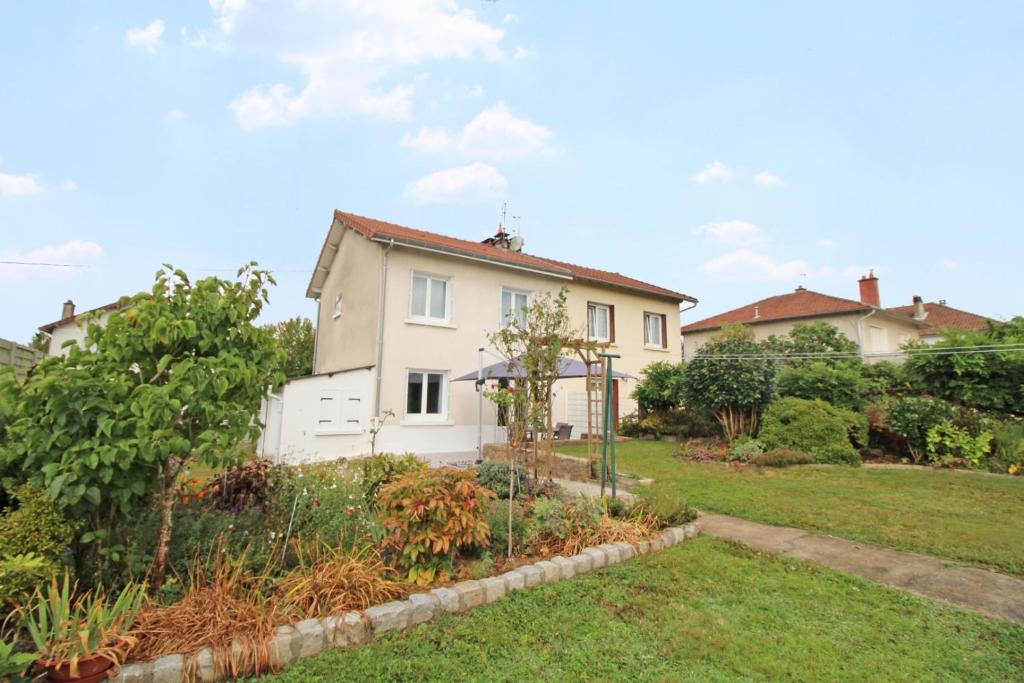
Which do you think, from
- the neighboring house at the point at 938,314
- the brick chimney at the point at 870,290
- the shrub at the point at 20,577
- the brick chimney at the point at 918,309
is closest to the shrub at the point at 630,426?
the shrub at the point at 20,577

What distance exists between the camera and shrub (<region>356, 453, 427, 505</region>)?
514 centimetres

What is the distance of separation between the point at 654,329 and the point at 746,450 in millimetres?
9208

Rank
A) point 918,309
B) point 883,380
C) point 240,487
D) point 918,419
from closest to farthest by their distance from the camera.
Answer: point 240,487
point 918,419
point 883,380
point 918,309

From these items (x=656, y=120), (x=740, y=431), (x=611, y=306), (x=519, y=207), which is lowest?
(x=740, y=431)

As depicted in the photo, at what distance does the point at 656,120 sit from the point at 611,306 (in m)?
8.13

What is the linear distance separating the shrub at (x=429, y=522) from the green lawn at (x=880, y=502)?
3.23m

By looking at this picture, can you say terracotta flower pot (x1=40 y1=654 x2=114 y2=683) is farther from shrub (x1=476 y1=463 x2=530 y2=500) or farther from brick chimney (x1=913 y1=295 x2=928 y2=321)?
brick chimney (x1=913 y1=295 x2=928 y2=321)

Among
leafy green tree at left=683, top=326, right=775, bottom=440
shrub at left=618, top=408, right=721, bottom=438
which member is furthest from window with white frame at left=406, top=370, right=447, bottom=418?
leafy green tree at left=683, top=326, right=775, bottom=440

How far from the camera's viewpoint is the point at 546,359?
22.6 ft

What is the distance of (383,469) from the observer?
17.6 ft

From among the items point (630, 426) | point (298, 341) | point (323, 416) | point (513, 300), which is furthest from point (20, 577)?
Answer: point (298, 341)

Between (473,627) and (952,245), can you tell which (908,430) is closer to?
(952,245)

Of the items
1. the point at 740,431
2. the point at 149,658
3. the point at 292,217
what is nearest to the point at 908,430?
the point at 740,431

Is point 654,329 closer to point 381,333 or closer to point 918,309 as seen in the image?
point 381,333
